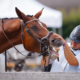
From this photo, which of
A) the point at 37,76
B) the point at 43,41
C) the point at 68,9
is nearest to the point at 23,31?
the point at 43,41

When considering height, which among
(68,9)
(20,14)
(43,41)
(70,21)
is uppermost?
Answer: (20,14)

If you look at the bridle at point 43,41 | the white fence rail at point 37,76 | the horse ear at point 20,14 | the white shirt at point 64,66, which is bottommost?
the white shirt at point 64,66

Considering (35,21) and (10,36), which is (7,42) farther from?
(35,21)

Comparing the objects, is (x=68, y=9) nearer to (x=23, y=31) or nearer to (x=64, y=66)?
(x=64, y=66)

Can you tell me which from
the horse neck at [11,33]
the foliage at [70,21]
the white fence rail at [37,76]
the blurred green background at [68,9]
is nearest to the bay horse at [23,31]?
the horse neck at [11,33]

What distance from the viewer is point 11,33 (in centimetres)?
209

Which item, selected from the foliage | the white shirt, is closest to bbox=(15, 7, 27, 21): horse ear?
the white shirt

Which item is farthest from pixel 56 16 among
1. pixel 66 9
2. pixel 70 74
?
pixel 66 9

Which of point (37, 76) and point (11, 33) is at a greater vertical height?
point (11, 33)

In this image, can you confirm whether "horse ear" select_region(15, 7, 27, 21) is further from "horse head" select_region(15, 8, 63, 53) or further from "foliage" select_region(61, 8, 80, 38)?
"foliage" select_region(61, 8, 80, 38)

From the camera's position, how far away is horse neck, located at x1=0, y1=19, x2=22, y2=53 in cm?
206

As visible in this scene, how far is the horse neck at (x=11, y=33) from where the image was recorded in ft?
6.77

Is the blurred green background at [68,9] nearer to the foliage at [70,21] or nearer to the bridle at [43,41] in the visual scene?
the foliage at [70,21]

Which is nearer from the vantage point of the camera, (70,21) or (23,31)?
(23,31)
